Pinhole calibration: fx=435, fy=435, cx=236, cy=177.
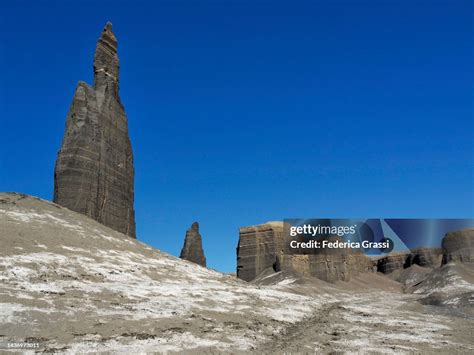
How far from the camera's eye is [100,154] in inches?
2132

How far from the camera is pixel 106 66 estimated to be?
6122 centimetres

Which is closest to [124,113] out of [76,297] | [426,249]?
[76,297]

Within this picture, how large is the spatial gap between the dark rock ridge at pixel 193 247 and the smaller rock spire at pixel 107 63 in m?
51.9

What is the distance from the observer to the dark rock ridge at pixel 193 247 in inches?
4067

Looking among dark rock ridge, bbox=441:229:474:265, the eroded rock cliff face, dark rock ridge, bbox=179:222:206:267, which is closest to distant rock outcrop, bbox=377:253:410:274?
dark rock ridge, bbox=441:229:474:265

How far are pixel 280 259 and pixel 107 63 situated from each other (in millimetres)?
61237

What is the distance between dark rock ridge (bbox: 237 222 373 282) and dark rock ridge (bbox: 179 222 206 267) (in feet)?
Answer: 47.7

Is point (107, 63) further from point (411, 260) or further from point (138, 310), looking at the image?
point (411, 260)

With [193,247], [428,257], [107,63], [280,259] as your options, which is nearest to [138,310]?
[107,63]

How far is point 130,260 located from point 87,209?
45.1ft

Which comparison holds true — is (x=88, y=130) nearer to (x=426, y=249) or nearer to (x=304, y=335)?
(x=304, y=335)

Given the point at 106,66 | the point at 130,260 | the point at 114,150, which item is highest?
the point at 106,66

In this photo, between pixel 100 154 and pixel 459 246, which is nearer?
pixel 100 154

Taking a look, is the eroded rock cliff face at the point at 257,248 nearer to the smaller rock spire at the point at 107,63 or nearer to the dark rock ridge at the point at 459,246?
the dark rock ridge at the point at 459,246
